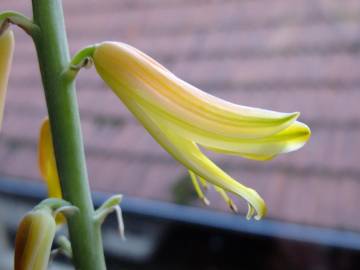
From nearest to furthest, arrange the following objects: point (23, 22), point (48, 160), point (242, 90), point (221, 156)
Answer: point (23, 22)
point (48, 160)
point (221, 156)
point (242, 90)

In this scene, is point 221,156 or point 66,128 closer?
point 66,128

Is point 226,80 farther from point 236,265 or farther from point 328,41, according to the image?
point 236,265

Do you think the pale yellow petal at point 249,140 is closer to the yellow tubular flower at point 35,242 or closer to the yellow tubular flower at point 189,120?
the yellow tubular flower at point 189,120

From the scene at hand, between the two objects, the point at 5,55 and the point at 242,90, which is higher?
the point at 242,90

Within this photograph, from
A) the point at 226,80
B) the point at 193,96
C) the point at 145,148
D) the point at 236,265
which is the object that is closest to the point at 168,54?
the point at 226,80

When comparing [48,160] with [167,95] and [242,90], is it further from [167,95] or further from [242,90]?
[242,90]

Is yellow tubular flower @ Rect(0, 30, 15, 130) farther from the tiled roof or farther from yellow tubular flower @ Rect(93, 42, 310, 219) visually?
the tiled roof

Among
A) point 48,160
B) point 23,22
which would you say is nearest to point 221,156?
point 48,160
